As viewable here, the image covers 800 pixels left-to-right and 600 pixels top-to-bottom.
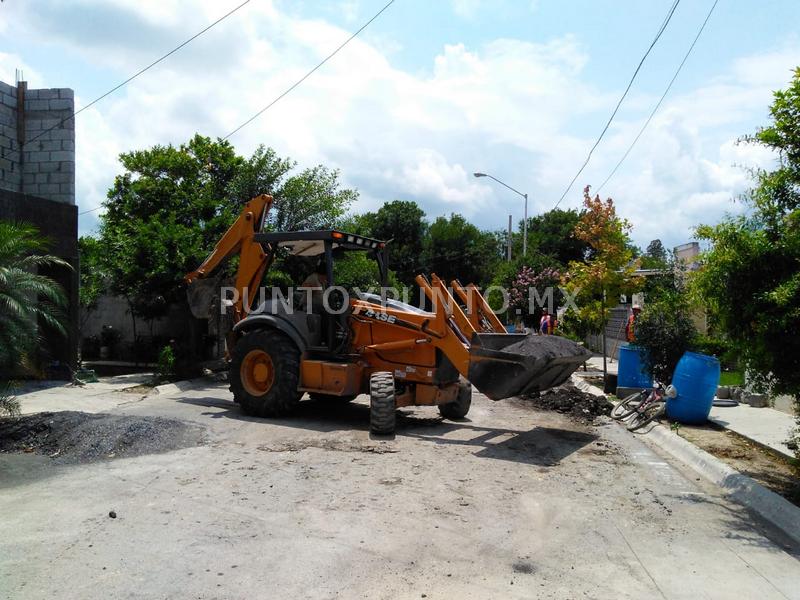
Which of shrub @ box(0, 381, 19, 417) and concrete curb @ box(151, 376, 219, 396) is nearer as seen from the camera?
shrub @ box(0, 381, 19, 417)

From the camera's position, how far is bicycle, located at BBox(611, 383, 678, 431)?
33.9 feet

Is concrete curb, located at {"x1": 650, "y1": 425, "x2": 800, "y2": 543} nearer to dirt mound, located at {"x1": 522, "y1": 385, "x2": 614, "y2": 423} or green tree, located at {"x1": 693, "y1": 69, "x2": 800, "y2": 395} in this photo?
green tree, located at {"x1": 693, "y1": 69, "x2": 800, "y2": 395}

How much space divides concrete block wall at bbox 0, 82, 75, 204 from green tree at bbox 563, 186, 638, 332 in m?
11.4

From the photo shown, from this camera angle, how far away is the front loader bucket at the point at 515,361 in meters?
8.48

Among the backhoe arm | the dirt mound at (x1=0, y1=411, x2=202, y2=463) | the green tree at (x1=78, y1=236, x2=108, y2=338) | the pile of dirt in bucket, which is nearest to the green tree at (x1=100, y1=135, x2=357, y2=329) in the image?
the green tree at (x1=78, y1=236, x2=108, y2=338)

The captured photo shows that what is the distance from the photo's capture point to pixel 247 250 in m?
11.5

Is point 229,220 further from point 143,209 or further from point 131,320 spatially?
point 131,320

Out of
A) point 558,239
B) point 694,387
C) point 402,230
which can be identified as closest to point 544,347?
point 694,387

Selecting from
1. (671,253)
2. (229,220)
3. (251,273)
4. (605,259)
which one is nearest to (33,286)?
(251,273)

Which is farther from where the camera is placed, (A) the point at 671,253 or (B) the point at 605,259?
(A) the point at 671,253

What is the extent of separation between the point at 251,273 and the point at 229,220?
17.0ft

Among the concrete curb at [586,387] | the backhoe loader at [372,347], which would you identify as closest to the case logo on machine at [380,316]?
the backhoe loader at [372,347]

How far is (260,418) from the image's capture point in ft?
34.1

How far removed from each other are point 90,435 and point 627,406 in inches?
324
